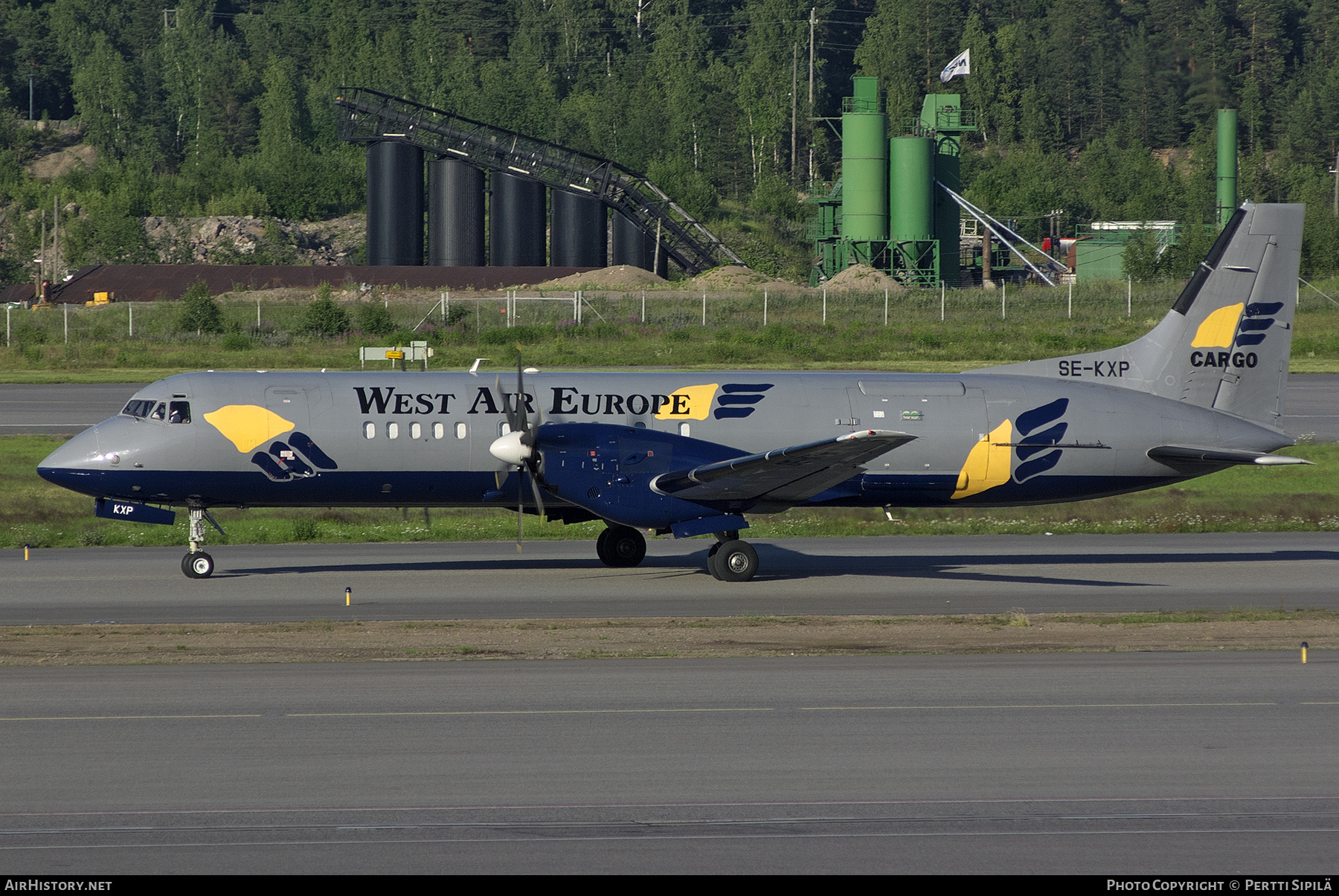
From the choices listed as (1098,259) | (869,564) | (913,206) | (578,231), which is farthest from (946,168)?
(869,564)

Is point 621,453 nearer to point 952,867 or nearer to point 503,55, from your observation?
point 952,867

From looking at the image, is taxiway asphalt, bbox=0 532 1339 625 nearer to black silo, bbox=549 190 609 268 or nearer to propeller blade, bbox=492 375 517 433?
propeller blade, bbox=492 375 517 433

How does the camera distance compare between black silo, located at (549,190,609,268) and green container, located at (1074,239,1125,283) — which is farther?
green container, located at (1074,239,1125,283)

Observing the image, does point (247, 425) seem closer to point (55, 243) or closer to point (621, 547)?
point (621, 547)

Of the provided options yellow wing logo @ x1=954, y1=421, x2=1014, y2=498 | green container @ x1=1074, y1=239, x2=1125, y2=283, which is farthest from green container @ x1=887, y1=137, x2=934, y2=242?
yellow wing logo @ x1=954, y1=421, x2=1014, y2=498

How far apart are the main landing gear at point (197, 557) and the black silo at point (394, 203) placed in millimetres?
62042

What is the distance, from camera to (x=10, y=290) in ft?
289

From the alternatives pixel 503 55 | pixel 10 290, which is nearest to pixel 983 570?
pixel 10 290

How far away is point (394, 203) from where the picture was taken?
8300cm

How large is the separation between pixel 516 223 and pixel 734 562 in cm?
6206

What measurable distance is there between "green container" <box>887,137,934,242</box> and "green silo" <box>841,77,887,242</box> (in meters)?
0.71

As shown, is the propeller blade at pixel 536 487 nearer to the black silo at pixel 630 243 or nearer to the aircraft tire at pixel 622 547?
the aircraft tire at pixel 622 547

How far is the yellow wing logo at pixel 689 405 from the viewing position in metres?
23.1

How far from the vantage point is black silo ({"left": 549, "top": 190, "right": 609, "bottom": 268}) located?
81500mm
